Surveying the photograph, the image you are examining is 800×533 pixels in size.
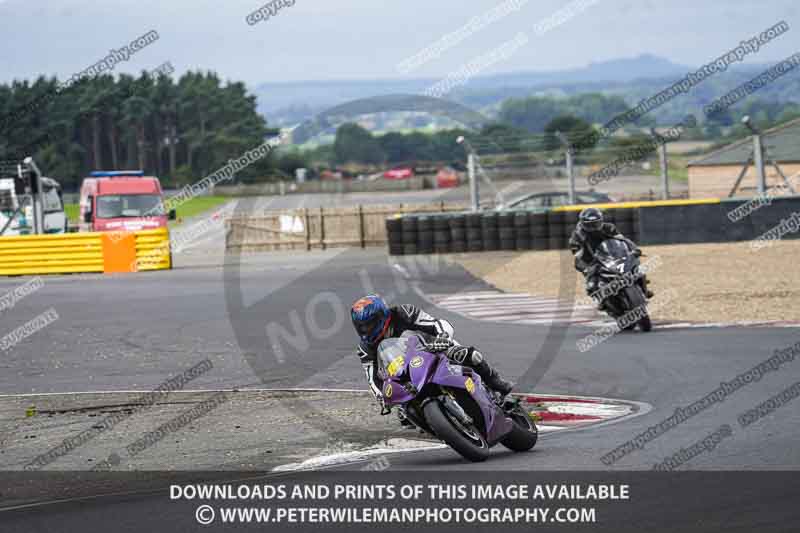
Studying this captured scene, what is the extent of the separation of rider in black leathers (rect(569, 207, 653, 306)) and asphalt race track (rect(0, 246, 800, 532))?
776 millimetres

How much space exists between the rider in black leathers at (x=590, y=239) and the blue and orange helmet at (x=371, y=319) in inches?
341

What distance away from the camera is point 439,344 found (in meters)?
9.11

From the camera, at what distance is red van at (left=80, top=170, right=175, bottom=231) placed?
37906mm

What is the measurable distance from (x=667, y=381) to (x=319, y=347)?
562cm

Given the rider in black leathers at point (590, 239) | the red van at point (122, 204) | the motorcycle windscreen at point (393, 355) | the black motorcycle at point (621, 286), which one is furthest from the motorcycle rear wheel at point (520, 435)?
the red van at point (122, 204)

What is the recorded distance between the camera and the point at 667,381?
508 inches

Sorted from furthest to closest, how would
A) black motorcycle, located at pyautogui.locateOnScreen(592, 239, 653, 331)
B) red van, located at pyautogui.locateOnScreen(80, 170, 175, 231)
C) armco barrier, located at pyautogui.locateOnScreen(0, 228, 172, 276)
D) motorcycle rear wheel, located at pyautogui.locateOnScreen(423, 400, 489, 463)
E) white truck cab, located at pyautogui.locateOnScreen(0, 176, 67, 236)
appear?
white truck cab, located at pyautogui.locateOnScreen(0, 176, 67, 236) < red van, located at pyautogui.locateOnScreen(80, 170, 175, 231) < armco barrier, located at pyautogui.locateOnScreen(0, 228, 172, 276) < black motorcycle, located at pyautogui.locateOnScreen(592, 239, 653, 331) < motorcycle rear wheel, located at pyautogui.locateOnScreen(423, 400, 489, 463)

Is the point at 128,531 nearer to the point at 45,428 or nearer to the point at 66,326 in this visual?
the point at 45,428

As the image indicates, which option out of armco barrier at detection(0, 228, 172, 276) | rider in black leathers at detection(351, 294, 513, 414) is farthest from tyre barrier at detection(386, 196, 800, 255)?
rider in black leathers at detection(351, 294, 513, 414)

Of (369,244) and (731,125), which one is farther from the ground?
(731,125)

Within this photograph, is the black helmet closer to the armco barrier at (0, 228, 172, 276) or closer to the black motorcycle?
the black motorcycle

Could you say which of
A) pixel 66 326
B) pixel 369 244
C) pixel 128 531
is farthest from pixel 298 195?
pixel 128 531

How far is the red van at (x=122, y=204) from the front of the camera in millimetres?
37906

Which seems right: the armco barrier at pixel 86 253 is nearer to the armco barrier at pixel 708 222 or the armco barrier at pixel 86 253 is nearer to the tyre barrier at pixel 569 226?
the tyre barrier at pixel 569 226
